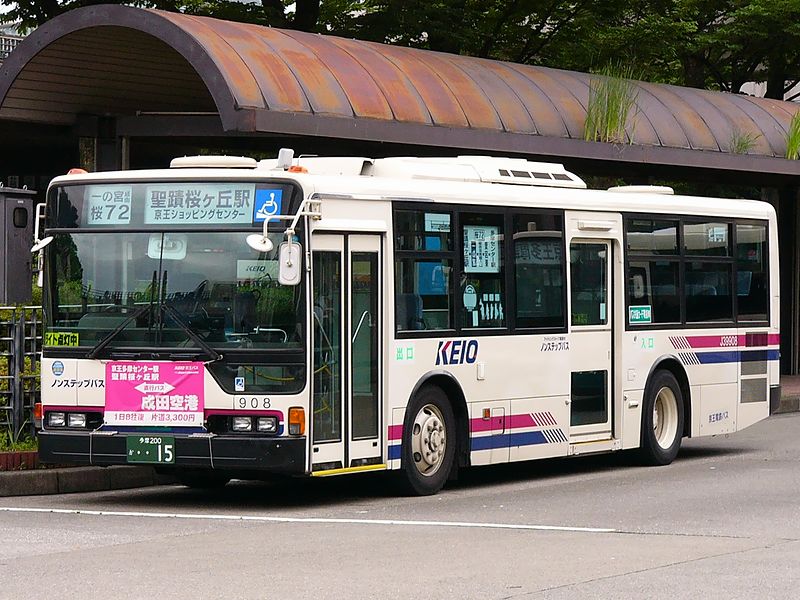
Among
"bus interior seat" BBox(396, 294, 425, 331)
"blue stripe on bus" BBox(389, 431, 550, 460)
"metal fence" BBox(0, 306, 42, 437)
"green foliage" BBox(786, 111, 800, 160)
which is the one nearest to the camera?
"bus interior seat" BBox(396, 294, 425, 331)

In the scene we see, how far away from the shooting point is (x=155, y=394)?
12945mm

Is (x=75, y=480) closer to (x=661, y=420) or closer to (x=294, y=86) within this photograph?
(x=294, y=86)

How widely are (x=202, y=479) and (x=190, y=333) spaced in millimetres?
2302

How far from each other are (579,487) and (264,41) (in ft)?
23.3

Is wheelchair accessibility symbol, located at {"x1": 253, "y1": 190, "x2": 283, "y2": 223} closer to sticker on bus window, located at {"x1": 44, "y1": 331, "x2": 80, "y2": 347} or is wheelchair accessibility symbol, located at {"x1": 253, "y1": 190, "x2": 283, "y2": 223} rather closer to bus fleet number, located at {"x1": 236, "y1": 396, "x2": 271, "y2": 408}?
bus fleet number, located at {"x1": 236, "y1": 396, "x2": 271, "y2": 408}

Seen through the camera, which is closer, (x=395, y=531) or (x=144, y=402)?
(x=395, y=531)

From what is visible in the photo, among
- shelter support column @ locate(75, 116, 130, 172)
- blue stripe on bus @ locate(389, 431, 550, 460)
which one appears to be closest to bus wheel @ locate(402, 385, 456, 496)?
blue stripe on bus @ locate(389, 431, 550, 460)

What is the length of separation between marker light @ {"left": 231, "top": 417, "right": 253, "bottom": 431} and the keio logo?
2.09 m

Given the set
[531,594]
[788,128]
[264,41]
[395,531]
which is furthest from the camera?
[788,128]

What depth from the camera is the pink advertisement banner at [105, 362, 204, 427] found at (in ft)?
42.1

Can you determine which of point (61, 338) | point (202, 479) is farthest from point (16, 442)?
point (61, 338)

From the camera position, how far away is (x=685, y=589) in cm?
879

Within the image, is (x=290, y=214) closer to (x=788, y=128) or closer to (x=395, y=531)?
(x=395, y=531)

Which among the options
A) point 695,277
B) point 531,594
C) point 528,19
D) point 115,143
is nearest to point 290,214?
point 531,594
